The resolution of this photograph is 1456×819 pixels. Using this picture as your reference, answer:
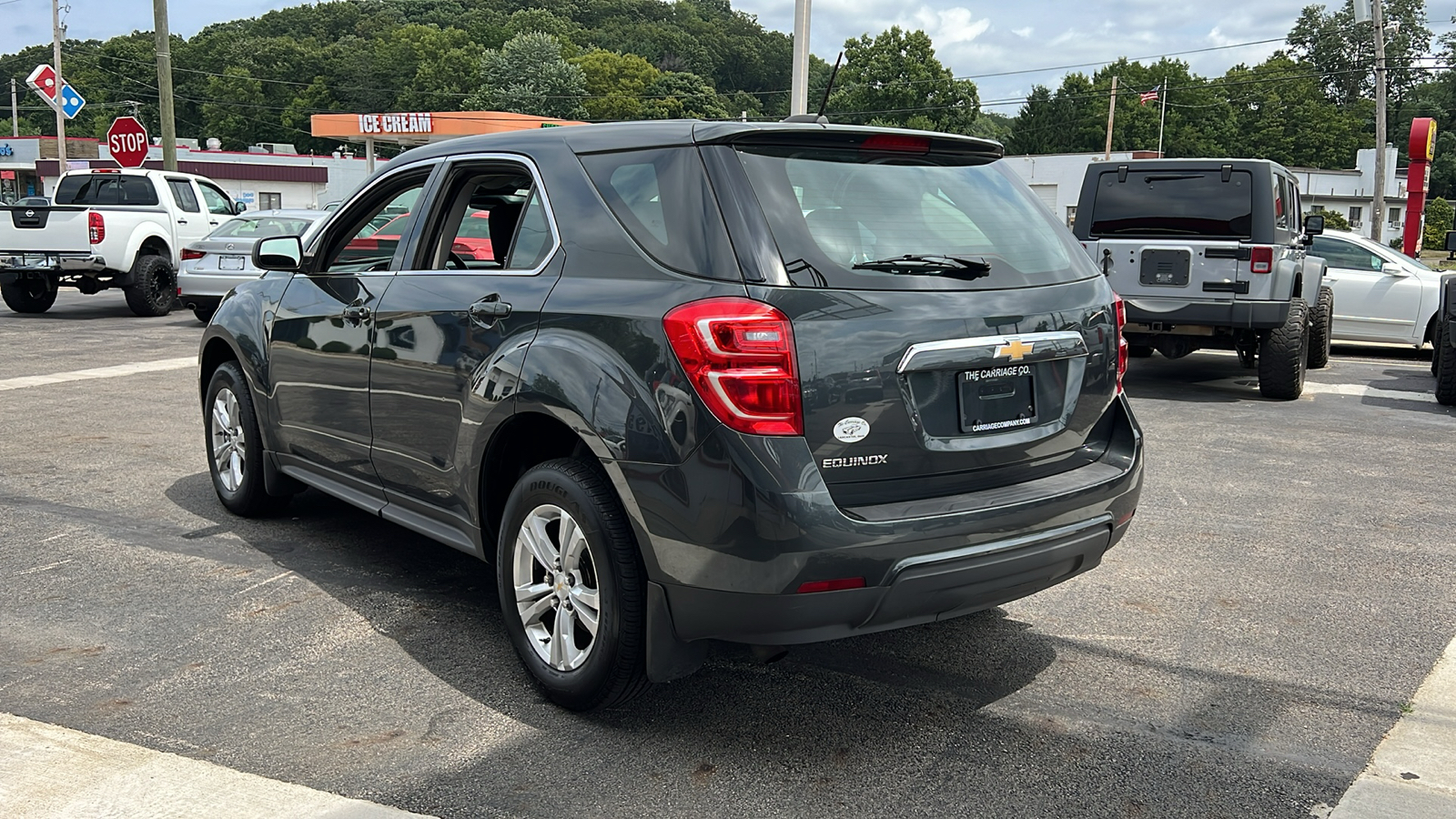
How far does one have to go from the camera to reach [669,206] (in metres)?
3.46

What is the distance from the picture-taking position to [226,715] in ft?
11.7

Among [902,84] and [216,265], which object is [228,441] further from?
[902,84]

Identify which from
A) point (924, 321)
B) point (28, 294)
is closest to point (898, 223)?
point (924, 321)

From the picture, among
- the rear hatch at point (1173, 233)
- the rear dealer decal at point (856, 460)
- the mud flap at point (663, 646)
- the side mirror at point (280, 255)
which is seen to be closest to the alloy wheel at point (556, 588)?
the mud flap at point (663, 646)

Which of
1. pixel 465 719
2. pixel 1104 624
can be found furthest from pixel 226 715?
pixel 1104 624

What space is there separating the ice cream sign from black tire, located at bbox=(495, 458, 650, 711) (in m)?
52.4

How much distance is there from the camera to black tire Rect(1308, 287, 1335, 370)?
11.4m

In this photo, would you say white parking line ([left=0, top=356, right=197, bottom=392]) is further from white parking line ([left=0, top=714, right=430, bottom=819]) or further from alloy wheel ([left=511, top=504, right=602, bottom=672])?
alloy wheel ([left=511, top=504, right=602, bottom=672])

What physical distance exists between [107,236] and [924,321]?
15836 mm

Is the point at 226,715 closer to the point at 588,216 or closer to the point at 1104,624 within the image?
the point at 588,216

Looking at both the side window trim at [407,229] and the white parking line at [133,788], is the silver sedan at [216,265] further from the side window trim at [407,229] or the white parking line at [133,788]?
the white parking line at [133,788]

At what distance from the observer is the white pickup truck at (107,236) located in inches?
639

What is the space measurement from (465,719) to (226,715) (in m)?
0.68

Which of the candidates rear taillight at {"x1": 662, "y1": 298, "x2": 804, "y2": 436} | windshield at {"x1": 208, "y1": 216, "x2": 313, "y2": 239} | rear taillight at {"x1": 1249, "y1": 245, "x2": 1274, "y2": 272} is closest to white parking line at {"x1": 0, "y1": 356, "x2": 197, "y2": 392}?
windshield at {"x1": 208, "y1": 216, "x2": 313, "y2": 239}
